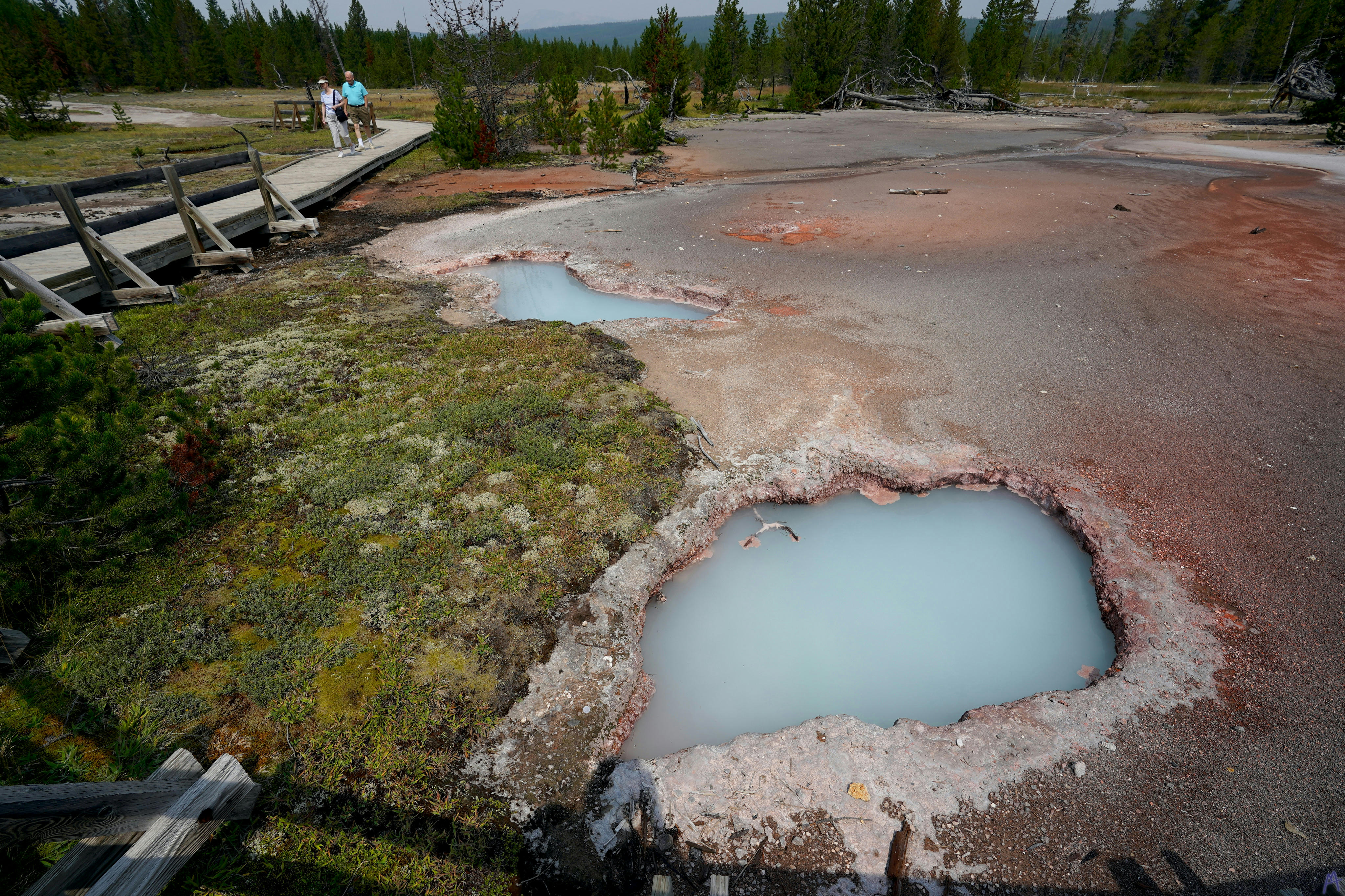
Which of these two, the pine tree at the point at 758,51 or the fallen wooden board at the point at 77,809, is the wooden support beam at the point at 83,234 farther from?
the pine tree at the point at 758,51

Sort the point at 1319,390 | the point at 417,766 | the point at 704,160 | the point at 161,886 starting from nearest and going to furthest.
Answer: the point at 161,886, the point at 417,766, the point at 1319,390, the point at 704,160

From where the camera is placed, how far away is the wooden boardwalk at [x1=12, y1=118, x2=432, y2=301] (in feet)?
21.0

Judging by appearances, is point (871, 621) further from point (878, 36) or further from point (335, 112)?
point (878, 36)

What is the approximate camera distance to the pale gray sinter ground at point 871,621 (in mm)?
3123

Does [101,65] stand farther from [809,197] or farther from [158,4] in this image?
[809,197]

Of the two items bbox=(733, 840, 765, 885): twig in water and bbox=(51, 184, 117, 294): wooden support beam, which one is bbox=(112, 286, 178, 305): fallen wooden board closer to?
bbox=(51, 184, 117, 294): wooden support beam

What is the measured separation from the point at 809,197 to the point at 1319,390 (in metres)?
8.79

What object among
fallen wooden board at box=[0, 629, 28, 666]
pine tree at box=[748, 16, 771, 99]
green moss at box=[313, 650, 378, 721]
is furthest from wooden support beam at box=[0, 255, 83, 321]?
pine tree at box=[748, 16, 771, 99]

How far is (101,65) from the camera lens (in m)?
37.1

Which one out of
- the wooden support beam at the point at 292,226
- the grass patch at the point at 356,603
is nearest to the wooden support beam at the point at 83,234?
the grass patch at the point at 356,603

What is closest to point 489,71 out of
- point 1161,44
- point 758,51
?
point 758,51

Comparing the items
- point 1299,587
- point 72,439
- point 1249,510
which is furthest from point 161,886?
point 1249,510

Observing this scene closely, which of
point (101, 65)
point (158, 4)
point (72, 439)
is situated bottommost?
point (72, 439)

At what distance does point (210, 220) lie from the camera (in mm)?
8977
